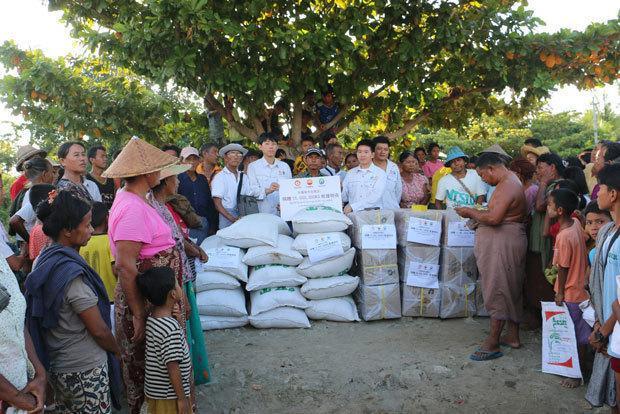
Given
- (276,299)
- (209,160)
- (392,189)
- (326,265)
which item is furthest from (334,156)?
(276,299)

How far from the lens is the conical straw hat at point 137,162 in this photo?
10.9ft

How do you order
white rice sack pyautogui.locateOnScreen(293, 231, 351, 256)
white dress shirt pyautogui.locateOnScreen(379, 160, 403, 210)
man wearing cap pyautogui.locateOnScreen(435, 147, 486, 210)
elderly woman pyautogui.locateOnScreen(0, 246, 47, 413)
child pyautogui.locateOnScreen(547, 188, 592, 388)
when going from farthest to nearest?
man wearing cap pyautogui.locateOnScreen(435, 147, 486, 210) → white dress shirt pyautogui.locateOnScreen(379, 160, 403, 210) → white rice sack pyautogui.locateOnScreen(293, 231, 351, 256) → child pyautogui.locateOnScreen(547, 188, 592, 388) → elderly woman pyautogui.locateOnScreen(0, 246, 47, 413)

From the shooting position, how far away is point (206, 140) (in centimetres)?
983

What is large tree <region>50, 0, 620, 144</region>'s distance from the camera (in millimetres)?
6629

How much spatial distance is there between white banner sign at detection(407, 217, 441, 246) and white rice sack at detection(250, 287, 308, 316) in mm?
1294

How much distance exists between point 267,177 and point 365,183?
1.18m

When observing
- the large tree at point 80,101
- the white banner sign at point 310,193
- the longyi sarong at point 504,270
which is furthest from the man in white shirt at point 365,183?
the large tree at point 80,101

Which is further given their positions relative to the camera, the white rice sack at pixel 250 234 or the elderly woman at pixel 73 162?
the white rice sack at pixel 250 234

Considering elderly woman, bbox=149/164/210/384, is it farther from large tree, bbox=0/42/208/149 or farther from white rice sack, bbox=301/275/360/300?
large tree, bbox=0/42/208/149

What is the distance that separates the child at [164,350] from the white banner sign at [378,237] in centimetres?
279

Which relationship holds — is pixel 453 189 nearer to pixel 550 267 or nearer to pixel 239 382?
pixel 550 267

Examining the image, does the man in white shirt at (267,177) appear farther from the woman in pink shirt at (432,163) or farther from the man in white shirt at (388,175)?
the woman in pink shirt at (432,163)

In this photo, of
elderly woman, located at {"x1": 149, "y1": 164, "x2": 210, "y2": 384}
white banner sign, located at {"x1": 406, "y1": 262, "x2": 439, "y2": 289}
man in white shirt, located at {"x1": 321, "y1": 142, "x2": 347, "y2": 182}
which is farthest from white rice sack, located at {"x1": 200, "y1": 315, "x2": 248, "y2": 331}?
man in white shirt, located at {"x1": 321, "y1": 142, "x2": 347, "y2": 182}

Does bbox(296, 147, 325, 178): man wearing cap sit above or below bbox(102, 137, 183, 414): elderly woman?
above
